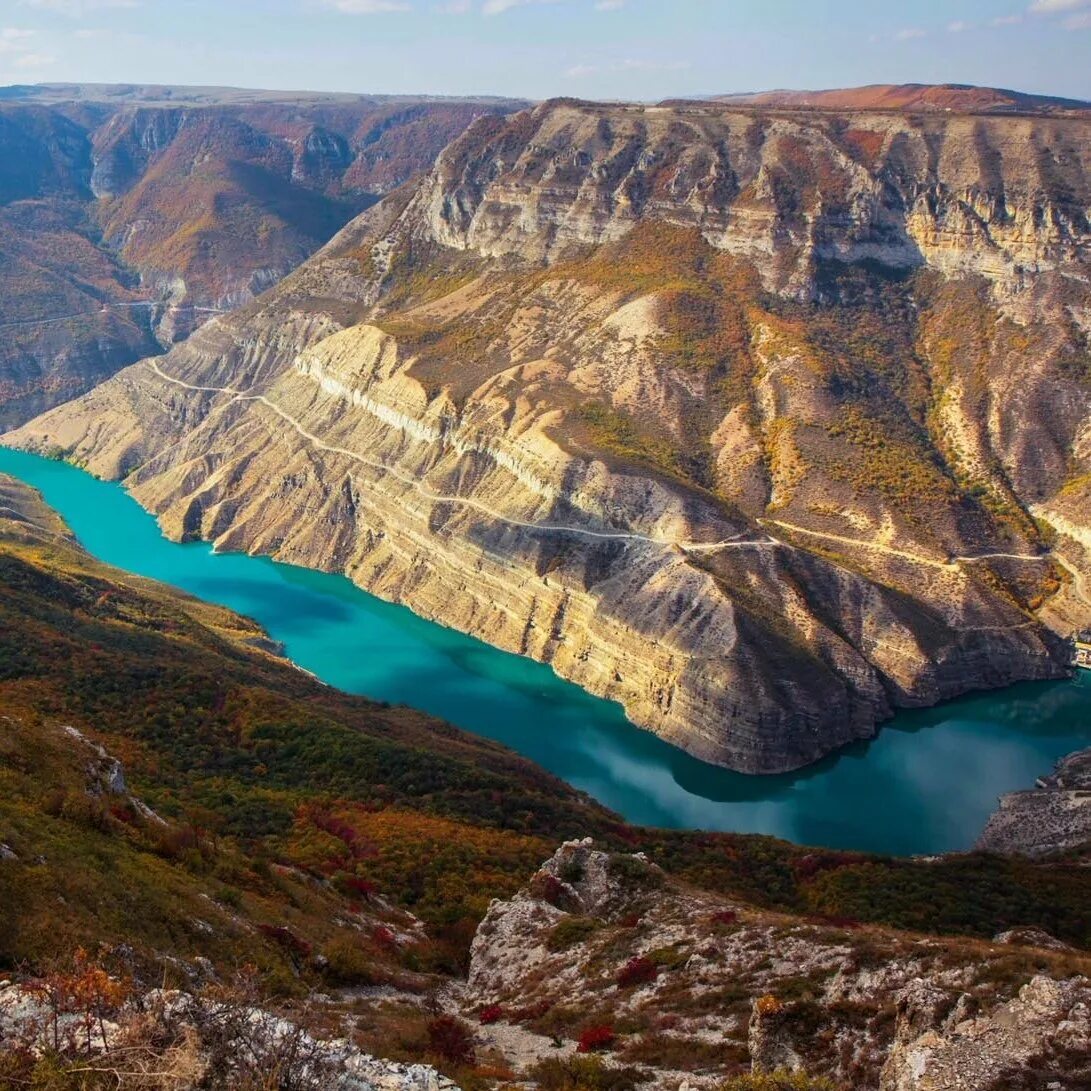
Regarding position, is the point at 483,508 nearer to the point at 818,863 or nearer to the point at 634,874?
the point at 818,863

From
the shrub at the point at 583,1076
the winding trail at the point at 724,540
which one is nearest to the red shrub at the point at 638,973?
the shrub at the point at 583,1076

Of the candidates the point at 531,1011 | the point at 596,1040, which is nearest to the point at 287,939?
the point at 531,1011

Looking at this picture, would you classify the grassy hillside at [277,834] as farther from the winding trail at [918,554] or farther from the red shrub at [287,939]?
the winding trail at [918,554]

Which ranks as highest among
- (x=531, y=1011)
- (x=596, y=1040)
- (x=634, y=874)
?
(x=596, y=1040)

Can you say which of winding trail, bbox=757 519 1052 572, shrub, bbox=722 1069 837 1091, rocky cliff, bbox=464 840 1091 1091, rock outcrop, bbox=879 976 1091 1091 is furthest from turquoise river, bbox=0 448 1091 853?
shrub, bbox=722 1069 837 1091

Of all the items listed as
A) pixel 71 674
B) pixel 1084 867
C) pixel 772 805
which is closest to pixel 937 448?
pixel 772 805
